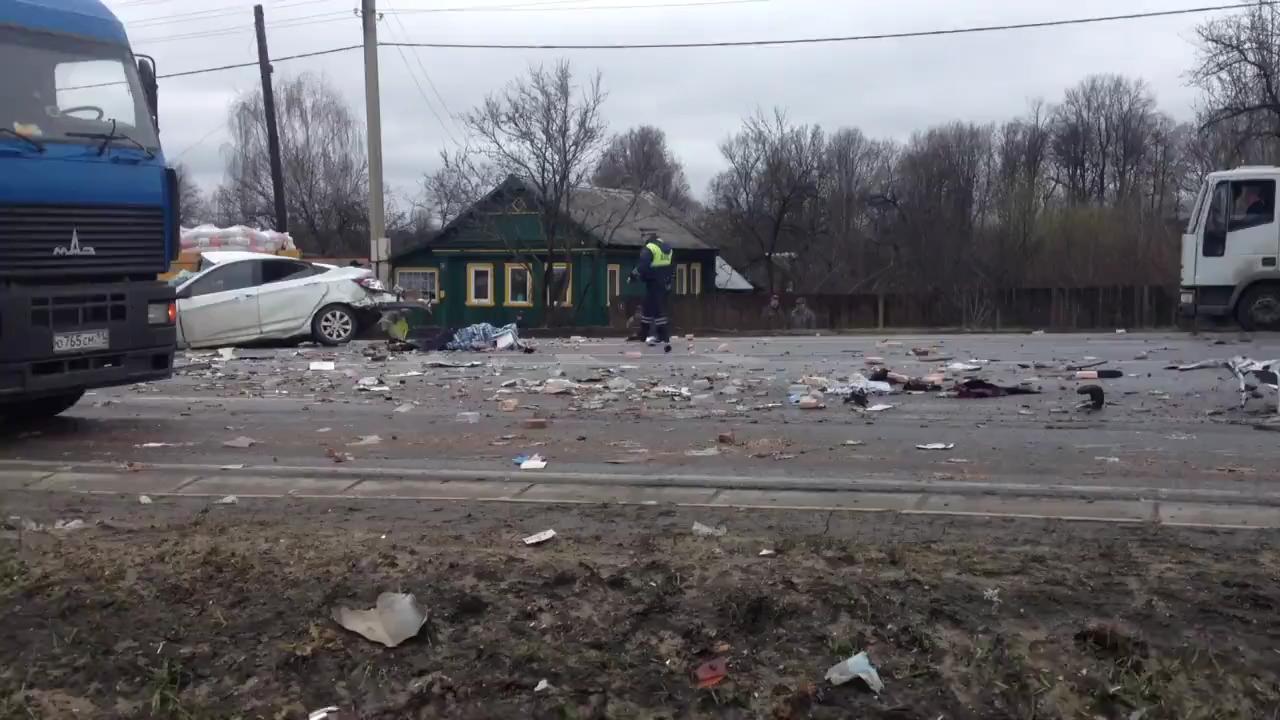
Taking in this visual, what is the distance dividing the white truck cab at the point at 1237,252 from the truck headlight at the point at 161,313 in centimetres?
1707

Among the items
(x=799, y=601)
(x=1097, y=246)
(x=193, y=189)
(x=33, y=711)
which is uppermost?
(x=193, y=189)

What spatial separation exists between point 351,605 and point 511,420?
18.6 ft

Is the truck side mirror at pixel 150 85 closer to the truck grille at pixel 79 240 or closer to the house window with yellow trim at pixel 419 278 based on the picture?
the truck grille at pixel 79 240

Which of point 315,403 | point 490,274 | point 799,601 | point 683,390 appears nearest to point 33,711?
point 799,601

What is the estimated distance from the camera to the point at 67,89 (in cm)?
946

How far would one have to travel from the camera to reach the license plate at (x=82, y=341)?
30.3ft

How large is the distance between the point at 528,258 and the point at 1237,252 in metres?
26.2

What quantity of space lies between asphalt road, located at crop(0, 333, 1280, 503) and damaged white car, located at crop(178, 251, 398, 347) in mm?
3552

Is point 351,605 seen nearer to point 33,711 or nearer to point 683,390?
point 33,711

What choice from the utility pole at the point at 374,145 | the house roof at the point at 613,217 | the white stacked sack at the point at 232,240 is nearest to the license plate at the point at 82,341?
the utility pole at the point at 374,145

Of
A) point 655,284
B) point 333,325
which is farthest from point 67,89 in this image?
point 655,284

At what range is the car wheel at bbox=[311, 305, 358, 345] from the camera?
18906mm

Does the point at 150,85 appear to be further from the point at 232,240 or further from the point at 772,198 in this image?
the point at 772,198

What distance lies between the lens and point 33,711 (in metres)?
4.25
